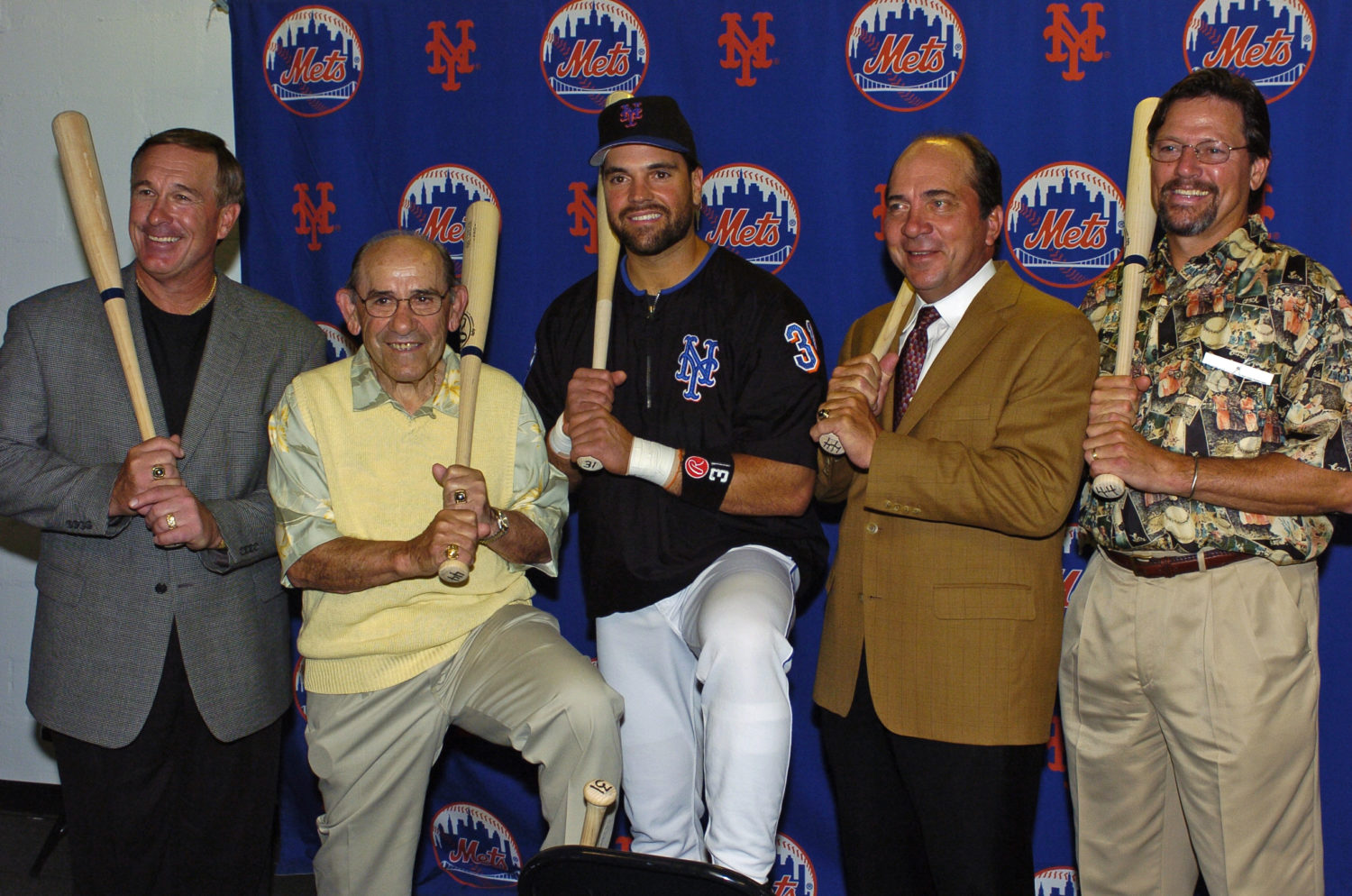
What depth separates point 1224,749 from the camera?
2154 mm

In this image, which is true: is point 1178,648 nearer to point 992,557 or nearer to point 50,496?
point 992,557

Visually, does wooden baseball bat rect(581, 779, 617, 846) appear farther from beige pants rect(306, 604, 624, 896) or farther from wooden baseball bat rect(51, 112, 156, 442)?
wooden baseball bat rect(51, 112, 156, 442)

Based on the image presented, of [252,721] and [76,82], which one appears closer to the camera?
[252,721]

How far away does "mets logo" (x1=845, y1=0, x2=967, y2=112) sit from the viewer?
293 centimetres

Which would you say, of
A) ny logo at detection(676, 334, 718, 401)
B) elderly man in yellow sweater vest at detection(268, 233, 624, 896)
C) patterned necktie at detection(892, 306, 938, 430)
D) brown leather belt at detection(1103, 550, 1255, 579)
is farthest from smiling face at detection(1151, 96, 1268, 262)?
elderly man in yellow sweater vest at detection(268, 233, 624, 896)

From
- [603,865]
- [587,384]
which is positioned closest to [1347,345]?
[587,384]

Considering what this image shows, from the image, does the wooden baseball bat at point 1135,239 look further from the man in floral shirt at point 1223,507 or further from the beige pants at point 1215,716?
the beige pants at point 1215,716

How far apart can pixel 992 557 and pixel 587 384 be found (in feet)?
3.02

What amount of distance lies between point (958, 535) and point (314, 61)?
2.48 m

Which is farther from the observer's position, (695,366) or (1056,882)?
(1056,882)

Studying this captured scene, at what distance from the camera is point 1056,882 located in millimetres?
3098

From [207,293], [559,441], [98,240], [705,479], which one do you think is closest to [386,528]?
[559,441]

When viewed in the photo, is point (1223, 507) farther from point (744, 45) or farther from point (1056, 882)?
point (744, 45)

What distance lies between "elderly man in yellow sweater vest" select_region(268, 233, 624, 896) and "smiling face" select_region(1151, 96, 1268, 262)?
148 cm
